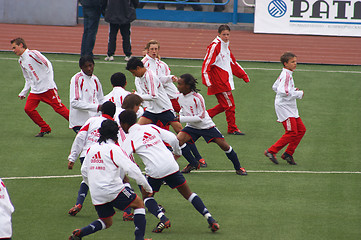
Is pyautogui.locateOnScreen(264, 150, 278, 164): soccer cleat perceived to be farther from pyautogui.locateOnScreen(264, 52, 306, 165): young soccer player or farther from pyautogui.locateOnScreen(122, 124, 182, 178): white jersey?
pyautogui.locateOnScreen(122, 124, 182, 178): white jersey

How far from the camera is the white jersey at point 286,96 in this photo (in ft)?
35.4

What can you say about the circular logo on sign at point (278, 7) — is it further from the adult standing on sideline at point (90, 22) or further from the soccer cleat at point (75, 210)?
the soccer cleat at point (75, 210)

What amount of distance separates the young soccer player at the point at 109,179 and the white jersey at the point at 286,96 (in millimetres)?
4266

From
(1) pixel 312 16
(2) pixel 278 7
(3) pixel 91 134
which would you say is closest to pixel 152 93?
(3) pixel 91 134

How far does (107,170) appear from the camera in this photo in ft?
23.4

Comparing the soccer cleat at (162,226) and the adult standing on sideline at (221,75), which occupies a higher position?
the adult standing on sideline at (221,75)

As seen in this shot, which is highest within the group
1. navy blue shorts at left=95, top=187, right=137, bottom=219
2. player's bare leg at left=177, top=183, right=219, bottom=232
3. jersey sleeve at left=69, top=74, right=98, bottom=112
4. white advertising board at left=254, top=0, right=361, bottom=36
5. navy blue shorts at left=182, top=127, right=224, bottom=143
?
white advertising board at left=254, top=0, right=361, bottom=36

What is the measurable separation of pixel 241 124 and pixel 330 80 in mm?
4613

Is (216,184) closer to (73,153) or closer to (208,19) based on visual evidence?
(73,153)

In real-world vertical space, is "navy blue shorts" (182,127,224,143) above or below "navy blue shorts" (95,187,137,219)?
above

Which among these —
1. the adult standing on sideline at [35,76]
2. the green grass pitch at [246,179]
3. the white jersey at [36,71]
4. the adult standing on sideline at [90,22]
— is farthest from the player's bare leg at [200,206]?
the adult standing on sideline at [90,22]

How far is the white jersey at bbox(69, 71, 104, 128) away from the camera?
10117 millimetres

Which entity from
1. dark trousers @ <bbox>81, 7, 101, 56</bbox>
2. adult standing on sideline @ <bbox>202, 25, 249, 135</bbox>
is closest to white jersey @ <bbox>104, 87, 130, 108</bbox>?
adult standing on sideline @ <bbox>202, 25, 249, 135</bbox>

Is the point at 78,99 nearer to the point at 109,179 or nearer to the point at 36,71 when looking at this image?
the point at 36,71
